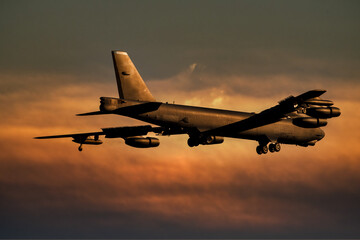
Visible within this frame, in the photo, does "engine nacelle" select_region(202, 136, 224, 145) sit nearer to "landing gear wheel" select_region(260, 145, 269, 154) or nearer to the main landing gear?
the main landing gear

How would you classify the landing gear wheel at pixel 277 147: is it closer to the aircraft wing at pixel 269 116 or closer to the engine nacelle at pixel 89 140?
the aircraft wing at pixel 269 116

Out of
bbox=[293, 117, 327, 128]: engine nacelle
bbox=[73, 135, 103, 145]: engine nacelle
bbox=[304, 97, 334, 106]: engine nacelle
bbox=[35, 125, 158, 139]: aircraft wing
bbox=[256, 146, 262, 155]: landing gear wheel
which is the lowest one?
bbox=[35, 125, 158, 139]: aircraft wing

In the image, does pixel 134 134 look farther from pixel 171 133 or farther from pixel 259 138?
pixel 259 138

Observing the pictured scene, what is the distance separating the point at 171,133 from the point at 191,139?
1.64 m

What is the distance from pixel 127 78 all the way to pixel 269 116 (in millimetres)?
11510

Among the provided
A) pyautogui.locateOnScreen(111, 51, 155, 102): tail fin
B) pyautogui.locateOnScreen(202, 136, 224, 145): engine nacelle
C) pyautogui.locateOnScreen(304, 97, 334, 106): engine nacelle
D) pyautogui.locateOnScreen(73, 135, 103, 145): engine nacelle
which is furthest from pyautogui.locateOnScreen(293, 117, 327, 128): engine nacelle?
pyautogui.locateOnScreen(73, 135, 103, 145): engine nacelle

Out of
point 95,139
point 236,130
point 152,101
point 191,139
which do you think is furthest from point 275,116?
point 95,139

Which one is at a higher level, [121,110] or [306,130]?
[306,130]

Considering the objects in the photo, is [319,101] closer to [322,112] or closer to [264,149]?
[322,112]

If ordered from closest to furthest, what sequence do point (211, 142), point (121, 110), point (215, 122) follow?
1. point (121, 110)
2. point (215, 122)
3. point (211, 142)

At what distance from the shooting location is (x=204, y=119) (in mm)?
46281

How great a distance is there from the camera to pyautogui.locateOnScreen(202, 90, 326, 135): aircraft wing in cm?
4459

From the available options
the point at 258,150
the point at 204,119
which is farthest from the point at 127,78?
the point at 258,150

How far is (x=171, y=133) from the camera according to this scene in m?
48.4
